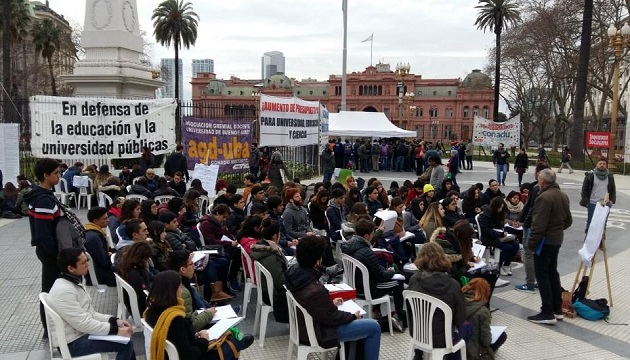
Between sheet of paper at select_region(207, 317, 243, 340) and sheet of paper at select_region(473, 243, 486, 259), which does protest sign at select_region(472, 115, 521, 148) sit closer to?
sheet of paper at select_region(473, 243, 486, 259)

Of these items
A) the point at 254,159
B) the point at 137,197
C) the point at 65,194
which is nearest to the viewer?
the point at 137,197

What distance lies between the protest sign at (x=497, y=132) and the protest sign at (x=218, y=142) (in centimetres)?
1905

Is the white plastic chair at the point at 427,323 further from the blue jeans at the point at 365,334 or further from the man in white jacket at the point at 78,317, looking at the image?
the man in white jacket at the point at 78,317

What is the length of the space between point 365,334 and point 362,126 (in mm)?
22570

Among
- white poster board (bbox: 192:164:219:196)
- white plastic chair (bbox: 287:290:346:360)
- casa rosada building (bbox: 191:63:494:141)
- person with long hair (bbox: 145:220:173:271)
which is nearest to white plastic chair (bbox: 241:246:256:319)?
A: person with long hair (bbox: 145:220:173:271)

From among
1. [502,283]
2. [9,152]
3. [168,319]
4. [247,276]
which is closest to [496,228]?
[502,283]

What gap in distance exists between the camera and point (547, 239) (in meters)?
5.91

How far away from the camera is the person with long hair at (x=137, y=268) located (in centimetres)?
448

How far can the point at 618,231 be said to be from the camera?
37.4 ft

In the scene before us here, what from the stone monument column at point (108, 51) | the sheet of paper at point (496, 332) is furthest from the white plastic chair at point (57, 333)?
the stone monument column at point (108, 51)

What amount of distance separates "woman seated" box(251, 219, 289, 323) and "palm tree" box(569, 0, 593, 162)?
24419 millimetres

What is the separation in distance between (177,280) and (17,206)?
406 inches

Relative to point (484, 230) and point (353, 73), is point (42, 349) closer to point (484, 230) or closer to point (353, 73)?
point (484, 230)

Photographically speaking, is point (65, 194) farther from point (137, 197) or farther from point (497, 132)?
point (497, 132)
